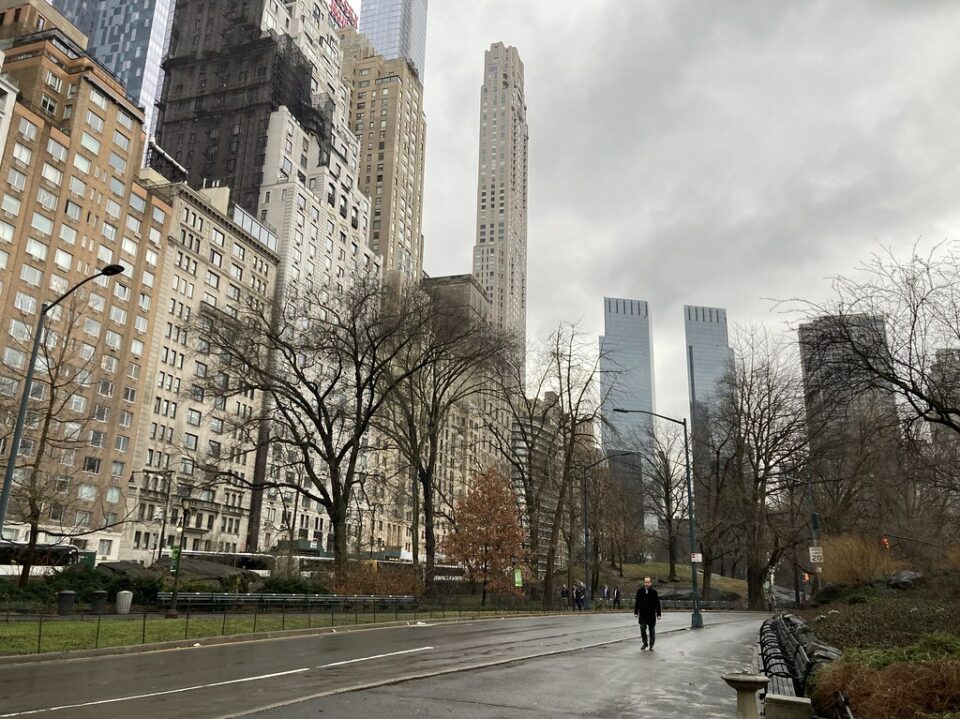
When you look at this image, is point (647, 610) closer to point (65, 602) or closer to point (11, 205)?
point (65, 602)

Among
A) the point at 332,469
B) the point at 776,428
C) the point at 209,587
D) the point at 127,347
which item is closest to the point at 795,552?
the point at 776,428

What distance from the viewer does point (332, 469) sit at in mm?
34656

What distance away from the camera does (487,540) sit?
3950 cm

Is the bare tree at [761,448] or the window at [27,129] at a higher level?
the window at [27,129]

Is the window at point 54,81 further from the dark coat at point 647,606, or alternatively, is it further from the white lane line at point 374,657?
the dark coat at point 647,606

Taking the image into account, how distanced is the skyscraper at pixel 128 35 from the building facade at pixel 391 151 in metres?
58.8

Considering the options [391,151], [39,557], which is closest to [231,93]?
[391,151]

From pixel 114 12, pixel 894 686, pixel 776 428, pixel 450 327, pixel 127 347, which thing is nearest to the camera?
pixel 894 686

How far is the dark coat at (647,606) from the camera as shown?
1766cm

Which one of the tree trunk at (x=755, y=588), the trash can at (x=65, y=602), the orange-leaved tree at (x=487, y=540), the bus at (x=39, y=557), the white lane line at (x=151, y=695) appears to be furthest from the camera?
the tree trunk at (x=755, y=588)

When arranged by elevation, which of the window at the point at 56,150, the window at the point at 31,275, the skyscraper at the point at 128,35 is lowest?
the window at the point at 31,275

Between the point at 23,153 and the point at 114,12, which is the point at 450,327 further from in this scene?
the point at 114,12

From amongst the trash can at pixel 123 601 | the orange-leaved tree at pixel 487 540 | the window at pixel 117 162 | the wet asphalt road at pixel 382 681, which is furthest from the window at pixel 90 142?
the wet asphalt road at pixel 382 681

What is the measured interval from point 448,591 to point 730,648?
21.8 metres
